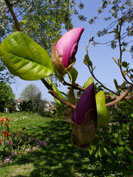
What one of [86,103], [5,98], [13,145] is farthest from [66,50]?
[5,98]

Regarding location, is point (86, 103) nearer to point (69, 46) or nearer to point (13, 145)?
point (69, 46)

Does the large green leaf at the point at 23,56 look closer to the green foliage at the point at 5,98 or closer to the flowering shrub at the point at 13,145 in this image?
the flowering shrub at the point at 13,145

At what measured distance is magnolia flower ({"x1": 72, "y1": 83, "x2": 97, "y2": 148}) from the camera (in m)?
0.36

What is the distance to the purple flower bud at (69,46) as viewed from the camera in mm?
442

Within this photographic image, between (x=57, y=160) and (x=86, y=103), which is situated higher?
(x=86, y=103)

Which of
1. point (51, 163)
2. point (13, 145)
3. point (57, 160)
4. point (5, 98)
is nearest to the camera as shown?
point (51, 163)

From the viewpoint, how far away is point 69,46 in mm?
446

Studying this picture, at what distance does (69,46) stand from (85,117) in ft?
0.55

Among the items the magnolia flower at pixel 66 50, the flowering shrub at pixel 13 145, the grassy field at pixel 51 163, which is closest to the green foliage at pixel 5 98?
the flowering shrub at pixel 13 145

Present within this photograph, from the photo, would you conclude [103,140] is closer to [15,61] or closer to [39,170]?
[15,61]

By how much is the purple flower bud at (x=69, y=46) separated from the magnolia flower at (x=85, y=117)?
10 centimetres

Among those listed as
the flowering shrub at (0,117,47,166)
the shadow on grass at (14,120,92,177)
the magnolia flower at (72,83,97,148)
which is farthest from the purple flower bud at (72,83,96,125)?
the flowering shrub at (0,117,47,166)

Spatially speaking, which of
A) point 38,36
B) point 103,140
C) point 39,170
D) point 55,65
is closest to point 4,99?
point 38,36

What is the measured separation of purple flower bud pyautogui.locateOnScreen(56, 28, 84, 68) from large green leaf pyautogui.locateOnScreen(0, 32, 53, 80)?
5 cm
